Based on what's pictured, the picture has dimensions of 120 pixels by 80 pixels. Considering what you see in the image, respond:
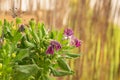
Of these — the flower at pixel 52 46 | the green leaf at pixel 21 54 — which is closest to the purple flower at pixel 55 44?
the flower at pixel 52 46

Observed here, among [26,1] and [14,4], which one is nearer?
[14,4]

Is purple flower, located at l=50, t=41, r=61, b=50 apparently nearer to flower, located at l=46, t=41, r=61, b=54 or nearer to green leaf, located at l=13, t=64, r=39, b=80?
flower, located at l=46, t=41, r=61, b=54

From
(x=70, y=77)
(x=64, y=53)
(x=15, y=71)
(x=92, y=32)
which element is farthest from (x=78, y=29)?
(x=15, y=71)

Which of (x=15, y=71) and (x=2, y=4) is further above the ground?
(x=2, y=4)

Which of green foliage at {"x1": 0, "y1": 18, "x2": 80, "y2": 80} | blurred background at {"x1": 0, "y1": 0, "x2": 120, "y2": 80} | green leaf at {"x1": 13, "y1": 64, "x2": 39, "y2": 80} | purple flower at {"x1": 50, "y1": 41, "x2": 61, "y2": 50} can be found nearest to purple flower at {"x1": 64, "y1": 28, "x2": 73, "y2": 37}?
green foliage at {"x1": 0, "y1": 18, "x2": 80, "y2": 80}

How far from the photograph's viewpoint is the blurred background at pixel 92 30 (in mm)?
3043

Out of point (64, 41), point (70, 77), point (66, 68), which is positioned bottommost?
point (70, 77)

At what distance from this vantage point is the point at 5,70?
1.67m

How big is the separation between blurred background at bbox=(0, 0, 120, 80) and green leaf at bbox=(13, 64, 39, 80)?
1.31 m

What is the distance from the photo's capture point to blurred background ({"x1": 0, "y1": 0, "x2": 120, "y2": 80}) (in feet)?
9.98

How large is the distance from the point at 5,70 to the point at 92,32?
1.64 m

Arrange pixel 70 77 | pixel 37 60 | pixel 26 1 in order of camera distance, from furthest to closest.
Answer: pixel 70 77
pixel 26 1
pixel 37 60

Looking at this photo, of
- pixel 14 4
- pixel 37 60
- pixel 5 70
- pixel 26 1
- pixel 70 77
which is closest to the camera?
pixel 5 70

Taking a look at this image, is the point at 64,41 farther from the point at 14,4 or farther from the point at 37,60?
the point at 14,4
